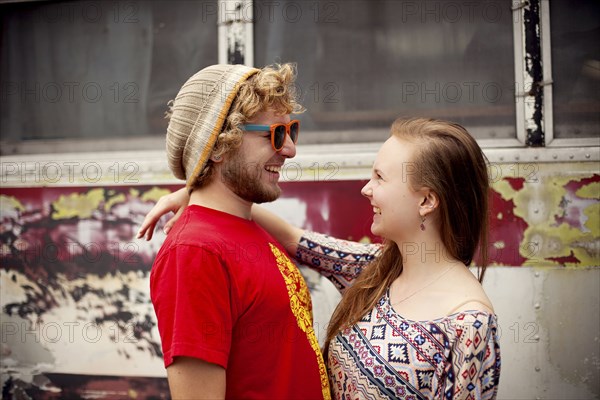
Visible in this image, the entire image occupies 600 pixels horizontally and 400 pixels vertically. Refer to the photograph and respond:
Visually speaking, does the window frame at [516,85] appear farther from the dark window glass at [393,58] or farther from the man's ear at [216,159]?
the man's ear at [216,159]

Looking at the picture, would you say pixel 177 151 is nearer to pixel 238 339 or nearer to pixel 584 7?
pixel 238 339

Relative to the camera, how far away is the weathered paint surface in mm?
2811

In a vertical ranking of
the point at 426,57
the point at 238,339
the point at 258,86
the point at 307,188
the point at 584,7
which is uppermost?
the point at 584,7

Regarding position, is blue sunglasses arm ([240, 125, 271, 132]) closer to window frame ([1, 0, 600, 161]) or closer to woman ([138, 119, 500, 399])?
woman ([138, 119, 500, 399])

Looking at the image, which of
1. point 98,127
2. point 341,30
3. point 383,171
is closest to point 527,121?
point 341,30

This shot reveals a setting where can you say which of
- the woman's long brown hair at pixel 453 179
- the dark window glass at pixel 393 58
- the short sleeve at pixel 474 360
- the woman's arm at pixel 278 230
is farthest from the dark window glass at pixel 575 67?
the short sleeve at pixel 474 360

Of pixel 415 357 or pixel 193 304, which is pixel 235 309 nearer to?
pixel 193 304

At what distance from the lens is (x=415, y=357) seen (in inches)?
63.4

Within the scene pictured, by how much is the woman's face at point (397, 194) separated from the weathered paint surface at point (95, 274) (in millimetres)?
967

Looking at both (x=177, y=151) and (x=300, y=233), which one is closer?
(x=177, y=151)

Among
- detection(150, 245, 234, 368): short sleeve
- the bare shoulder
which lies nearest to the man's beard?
detection(150, 245, 234, 368): short sleeve

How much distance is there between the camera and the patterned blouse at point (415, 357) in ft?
4.92

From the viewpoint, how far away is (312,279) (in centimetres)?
285

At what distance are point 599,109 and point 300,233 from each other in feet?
5.26
